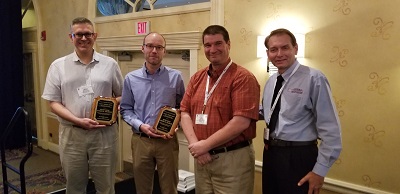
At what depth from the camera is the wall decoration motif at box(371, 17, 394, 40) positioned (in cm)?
200

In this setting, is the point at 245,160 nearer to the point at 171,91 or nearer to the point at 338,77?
the point at 171,91

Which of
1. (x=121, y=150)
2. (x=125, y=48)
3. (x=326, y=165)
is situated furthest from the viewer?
(x=121, y=150)

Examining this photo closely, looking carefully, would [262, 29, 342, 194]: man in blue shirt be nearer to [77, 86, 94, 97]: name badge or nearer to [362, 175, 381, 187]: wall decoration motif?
[362, 175, 381, 187]: wall decoration motif

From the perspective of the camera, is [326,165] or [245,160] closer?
[326,165]

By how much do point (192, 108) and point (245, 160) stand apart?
40 cm

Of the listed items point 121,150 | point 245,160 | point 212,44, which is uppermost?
point 212,44

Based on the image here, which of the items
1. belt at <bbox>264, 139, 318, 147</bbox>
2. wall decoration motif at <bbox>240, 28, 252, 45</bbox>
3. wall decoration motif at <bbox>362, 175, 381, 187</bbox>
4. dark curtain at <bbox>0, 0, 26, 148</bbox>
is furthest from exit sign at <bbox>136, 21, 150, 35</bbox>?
dark curtain at <bbox>0, 0, 26, 148</bbox>

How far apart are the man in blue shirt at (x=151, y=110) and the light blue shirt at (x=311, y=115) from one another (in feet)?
2.69

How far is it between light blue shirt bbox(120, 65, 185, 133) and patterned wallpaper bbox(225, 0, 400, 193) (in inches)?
40.1

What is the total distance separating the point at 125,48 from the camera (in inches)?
148

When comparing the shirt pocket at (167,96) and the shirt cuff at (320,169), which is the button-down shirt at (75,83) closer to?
the shirt pocket at (167,96)

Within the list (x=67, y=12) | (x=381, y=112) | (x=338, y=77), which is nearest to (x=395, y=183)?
(x=381, y=112)

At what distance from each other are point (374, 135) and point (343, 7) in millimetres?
904

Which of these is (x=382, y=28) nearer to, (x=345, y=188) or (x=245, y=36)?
(x=245, y=36)
